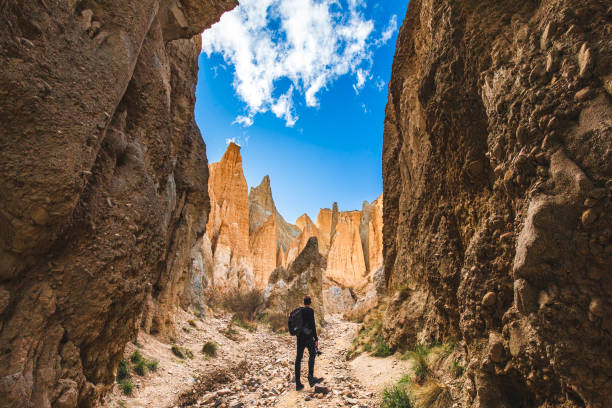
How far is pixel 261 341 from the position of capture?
517 inches

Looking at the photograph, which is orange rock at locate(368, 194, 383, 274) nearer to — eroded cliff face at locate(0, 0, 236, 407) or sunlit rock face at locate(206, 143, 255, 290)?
sunlit rock face at locate(206, 143, 255, 290)

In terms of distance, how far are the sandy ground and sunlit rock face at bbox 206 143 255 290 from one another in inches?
759

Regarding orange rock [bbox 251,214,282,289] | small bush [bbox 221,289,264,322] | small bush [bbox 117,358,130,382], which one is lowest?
small bush [bbox 117,358,130,382]

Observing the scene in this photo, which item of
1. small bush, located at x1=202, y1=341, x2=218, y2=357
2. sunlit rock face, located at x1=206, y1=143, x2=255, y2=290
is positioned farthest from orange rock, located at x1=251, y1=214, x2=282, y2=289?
small bush, located at x1=202, y1=341, x2=218, y2=357

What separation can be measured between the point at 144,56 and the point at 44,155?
127 inches

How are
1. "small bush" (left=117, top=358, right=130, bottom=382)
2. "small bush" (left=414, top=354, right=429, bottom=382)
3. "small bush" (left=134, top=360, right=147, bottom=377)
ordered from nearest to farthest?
"small bush" (left=414, top=354, right=429, bottom=382)
"small bush" (left=117, top=358, right=130, bottom=382)
"small bush" (left=134, top=360, right=147, bottom=377)

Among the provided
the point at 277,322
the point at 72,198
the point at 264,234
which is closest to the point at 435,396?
the point at 72,198

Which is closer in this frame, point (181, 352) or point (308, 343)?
point (308, 343)

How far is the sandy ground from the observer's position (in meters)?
5.05

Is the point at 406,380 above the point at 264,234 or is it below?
below

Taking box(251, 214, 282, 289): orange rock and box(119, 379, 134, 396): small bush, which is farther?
box(251, 214, 282, 289): orange rock

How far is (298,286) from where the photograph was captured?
18.1 m

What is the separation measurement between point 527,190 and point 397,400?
321cm

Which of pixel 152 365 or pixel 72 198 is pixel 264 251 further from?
pixel 72 198
